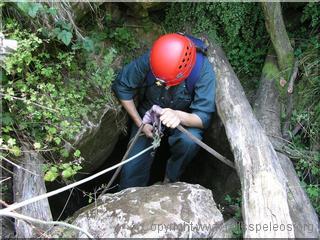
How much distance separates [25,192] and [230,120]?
207 centimetres

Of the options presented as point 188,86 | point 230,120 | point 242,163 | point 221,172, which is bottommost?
point 221,172

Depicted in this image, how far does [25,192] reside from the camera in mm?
3326

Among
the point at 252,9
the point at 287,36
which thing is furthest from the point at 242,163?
the point at 252,9

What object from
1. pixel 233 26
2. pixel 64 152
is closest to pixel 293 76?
pixel 233 26

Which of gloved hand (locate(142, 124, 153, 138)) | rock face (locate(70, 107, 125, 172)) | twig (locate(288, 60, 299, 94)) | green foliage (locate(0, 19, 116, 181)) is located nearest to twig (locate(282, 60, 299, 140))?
twig (locate(288, 60, 299, 94))

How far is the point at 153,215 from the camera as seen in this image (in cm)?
328

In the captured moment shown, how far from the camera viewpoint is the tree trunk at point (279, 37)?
14.5 ft

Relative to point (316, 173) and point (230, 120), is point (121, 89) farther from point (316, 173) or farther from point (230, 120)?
point (316, 173)

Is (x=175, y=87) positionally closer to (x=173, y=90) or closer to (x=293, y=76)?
(x=173, y=90)

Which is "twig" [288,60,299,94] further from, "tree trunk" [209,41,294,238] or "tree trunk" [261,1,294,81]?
"tree trunk" [209,41,294,238]

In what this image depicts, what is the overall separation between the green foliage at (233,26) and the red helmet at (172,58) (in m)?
0.79

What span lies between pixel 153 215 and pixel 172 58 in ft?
5.13

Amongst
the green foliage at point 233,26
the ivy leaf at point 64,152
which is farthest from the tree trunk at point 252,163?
the ivy leaf at point 64,152


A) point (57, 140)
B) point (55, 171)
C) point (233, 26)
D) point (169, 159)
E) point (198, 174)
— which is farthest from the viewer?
point (198, 174)
